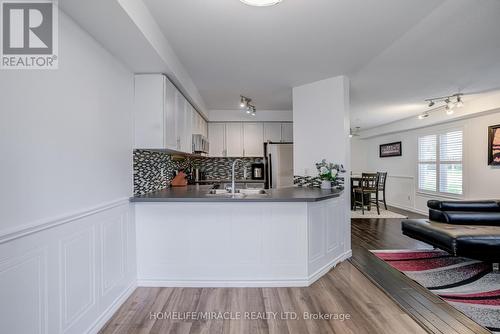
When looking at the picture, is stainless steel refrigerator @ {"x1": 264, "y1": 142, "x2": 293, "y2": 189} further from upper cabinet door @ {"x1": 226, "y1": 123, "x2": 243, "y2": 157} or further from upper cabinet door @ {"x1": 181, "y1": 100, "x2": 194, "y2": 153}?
upper cabinet door @ {"x1": 181, "y1": 100, "x2": 194, "y2": 153}

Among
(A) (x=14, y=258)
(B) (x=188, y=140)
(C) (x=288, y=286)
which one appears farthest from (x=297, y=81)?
(A) (x=14, y=258)

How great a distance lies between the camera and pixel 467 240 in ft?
9.12

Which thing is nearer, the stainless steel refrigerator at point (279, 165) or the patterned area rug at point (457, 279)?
the patterned area rug at point (457, 279)

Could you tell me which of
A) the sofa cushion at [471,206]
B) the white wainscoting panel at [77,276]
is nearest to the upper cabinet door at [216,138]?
the white wainscoting panel at [77,276]

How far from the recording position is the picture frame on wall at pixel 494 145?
450 cm

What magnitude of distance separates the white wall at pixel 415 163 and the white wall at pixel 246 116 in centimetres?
358

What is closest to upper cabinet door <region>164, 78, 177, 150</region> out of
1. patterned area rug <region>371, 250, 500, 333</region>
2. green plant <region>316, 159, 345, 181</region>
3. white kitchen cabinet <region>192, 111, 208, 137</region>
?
white kitchen cabinet <region>192, 111, 208, 137</region>

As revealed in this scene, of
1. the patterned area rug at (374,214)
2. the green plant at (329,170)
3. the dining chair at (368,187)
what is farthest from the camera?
the dining chair at (368,187)

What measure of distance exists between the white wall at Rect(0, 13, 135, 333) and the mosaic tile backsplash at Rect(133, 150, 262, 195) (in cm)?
31

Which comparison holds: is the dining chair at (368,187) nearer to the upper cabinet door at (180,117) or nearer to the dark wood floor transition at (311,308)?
the dark wood floor transition at (311,308)

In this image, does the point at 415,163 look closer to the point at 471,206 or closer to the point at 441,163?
the point at 441,163

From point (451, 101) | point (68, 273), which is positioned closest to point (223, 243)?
point (68, 273)

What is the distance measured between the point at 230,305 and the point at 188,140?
224 cm

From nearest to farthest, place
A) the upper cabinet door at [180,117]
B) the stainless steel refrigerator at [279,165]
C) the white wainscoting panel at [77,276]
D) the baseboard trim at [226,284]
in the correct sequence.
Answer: the white wainscoting panel at [77,276]
the baseboard trim at [226,284]
the upper cabinet door at [180,117]
the stainless steel refrigerator at [279,165]
